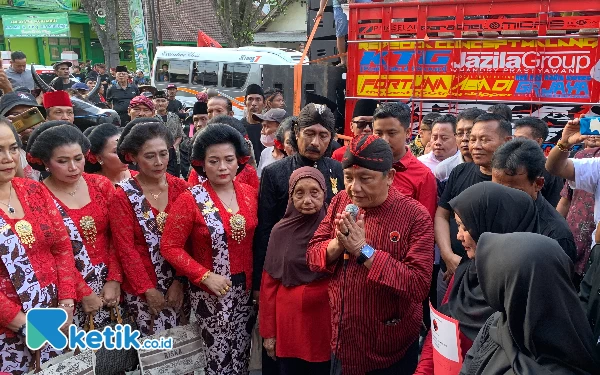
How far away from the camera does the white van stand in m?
13.1

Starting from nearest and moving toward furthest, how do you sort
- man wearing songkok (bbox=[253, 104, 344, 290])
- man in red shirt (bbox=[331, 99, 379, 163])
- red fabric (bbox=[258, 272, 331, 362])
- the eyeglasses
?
red fabric (bbox=[258, 272, 331, 362]) → man wearing songkok (bbox=[253, 104, 344, 290]) → man in red shirt (bbox=[331, 99, 379, 163]) → the eyeglasses

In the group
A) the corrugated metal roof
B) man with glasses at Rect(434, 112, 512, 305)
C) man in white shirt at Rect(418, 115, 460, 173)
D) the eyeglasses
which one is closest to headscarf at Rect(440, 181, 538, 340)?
man with glasses at Rect(434, 112, 512, 305)

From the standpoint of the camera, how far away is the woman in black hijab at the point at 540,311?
1485 millimetres

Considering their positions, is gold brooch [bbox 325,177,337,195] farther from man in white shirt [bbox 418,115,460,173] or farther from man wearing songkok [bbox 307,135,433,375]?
man in white shirt [bbox 418,115,460,173]

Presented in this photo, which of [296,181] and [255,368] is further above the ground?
[296,181]

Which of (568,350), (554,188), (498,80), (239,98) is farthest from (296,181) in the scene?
(239,98)

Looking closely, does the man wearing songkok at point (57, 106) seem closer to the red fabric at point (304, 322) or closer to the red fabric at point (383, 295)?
the red fabric at point (304, 322)

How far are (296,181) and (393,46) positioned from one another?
→ 4808 mm

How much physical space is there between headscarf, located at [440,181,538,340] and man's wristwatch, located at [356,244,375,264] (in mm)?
373

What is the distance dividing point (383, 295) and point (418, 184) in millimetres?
1182

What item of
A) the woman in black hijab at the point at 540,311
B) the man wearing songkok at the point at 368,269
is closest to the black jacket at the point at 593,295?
the woman in black hijab at the point at 540,311

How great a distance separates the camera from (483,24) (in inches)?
252

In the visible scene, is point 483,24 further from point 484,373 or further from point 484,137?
point 484,373

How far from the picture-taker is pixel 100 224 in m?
3.05
